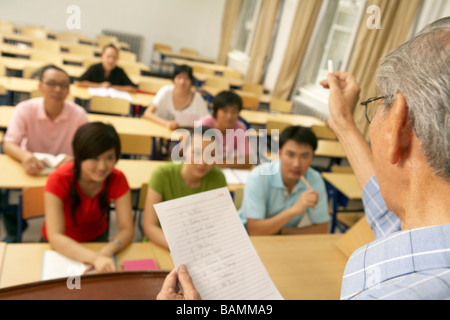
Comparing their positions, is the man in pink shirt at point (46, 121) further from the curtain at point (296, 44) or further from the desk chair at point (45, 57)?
the curtain at point (296, 44)

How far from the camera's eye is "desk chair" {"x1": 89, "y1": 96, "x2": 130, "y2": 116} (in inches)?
150

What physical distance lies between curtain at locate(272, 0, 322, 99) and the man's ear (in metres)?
6.15

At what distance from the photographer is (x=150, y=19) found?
9.00 meters

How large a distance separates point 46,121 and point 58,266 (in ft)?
4.95

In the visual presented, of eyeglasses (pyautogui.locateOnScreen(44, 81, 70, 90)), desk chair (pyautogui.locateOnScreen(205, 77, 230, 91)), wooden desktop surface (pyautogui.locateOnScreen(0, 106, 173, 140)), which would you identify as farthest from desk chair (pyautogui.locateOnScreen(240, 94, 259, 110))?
eyeglasses (pyautogui.locateOnScreen(44, 81, 70, 90))

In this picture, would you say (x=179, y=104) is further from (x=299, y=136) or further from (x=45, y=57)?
(x=45, y=57)

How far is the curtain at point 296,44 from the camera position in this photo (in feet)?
19.8

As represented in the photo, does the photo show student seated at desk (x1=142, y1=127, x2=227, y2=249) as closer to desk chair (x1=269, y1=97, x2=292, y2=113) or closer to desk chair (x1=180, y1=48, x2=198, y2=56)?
desk chair (x1=269, y1=97, x2=292, y2=113)

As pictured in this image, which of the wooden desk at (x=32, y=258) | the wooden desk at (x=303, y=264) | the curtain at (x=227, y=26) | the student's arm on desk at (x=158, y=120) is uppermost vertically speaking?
the curtain at (x=227, y=26)

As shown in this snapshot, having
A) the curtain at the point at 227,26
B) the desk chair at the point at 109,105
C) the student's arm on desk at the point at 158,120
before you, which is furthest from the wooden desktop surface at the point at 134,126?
the curtain at the point at 227,26

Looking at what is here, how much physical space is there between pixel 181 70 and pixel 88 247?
2.58 metres

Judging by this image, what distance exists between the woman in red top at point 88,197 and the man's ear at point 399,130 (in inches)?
50.3

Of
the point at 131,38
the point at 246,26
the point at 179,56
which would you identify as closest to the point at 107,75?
the point at 179,56

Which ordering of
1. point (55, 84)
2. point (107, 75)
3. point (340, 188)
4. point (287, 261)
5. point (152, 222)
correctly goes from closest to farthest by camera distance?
point (287, 261)
point (152, 222)
point (55, 84)
point (340, 188)
point (107, 75)
